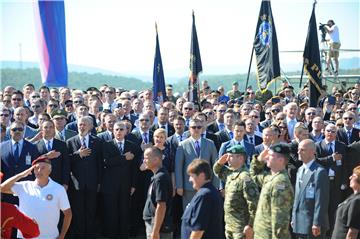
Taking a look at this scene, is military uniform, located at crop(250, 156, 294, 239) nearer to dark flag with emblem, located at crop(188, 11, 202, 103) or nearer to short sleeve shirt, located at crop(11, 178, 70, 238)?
short sleeve shirt, located at crop(11, 178, 70, 238)

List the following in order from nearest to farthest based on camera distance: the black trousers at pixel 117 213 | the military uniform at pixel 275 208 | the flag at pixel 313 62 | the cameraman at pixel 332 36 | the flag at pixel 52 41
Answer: the military uniform at pixel 275 208 < the flag at pixel 52 41 < the black trousers at pixel 117 213 < the flag at pixel 313 62 < the cameraman at pixel 332 36

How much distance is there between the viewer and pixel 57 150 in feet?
33.6

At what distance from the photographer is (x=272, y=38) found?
15422mm

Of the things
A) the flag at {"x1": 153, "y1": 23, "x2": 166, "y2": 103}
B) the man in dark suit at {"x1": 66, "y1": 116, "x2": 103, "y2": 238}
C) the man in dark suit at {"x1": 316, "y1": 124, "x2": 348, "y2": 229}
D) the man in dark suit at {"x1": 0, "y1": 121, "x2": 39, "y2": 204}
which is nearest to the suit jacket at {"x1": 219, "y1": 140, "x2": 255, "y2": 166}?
the man in dark suit at {"x1": 316, "y1": 124, "x2": 348, "y2": 229}

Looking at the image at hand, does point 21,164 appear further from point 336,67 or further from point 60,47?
point 336,67

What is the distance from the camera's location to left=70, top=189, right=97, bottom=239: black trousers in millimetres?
10703

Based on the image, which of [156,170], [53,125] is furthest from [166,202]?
[53,125]

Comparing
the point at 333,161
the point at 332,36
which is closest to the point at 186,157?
the point at 333,161

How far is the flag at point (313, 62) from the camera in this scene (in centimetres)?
1364

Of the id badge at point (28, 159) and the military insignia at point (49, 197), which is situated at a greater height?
the id badge at point (28, 159)

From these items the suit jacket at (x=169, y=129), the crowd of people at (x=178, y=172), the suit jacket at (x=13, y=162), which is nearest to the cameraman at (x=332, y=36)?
the crowd of people at (x=178, y=172)

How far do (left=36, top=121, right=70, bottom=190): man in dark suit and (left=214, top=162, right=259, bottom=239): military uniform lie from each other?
12.0 feet

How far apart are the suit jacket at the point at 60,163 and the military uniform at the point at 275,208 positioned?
13.5 ft

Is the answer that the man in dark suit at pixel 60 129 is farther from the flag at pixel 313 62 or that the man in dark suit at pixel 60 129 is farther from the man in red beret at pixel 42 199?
the flag at pixel 313 62
